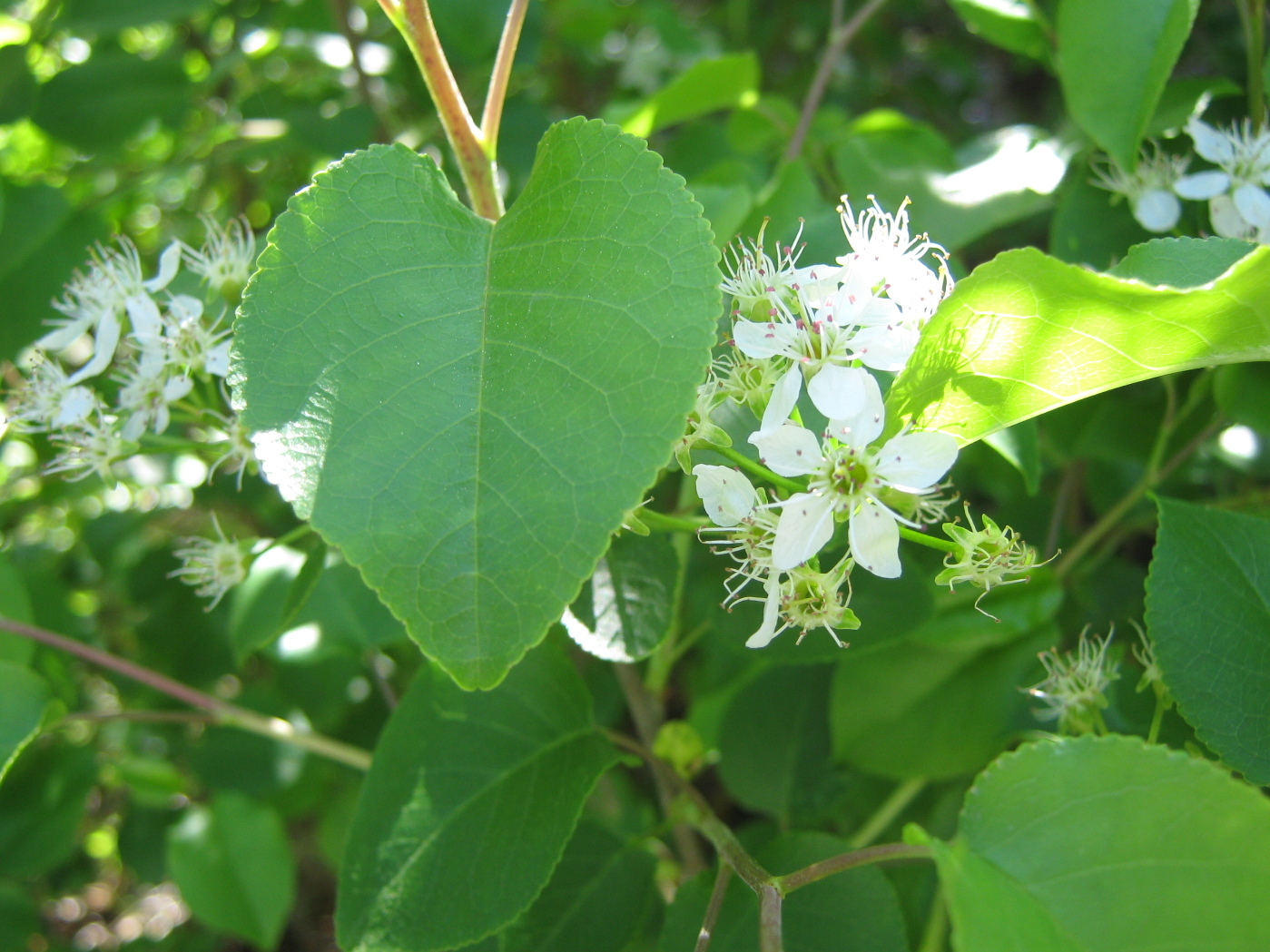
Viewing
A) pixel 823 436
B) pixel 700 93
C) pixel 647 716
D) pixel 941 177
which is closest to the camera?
pixel 823 436

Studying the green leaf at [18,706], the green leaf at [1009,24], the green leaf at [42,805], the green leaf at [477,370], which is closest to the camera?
the green leaf at [477,370]

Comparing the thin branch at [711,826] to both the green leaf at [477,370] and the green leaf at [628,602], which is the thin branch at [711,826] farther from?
the green leaf at [477,370]

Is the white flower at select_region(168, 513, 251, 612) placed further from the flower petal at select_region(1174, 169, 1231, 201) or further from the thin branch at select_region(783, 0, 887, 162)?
the flower petal at select_region(1174, 169, 1231, 201)

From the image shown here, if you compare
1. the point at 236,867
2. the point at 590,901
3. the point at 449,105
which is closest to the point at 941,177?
the point at 449,105

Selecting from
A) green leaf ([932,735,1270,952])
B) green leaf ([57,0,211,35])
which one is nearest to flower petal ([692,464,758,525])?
green leaf ([932,735,1270,952])

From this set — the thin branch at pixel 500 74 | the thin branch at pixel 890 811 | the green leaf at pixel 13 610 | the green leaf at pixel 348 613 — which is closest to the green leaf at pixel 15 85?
the green leaf at pixel 13 610

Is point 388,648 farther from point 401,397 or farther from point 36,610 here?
point 401,397

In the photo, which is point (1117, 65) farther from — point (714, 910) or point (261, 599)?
point (261, 599)

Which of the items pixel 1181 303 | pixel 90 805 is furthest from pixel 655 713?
pixel 90 805
